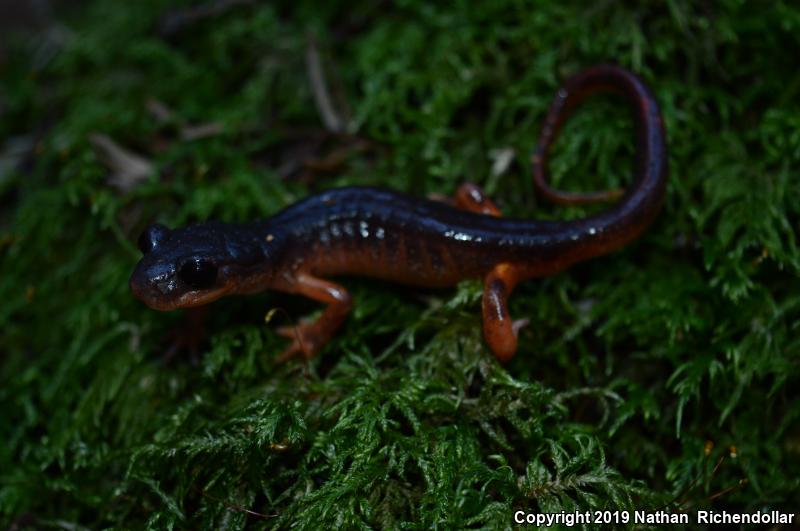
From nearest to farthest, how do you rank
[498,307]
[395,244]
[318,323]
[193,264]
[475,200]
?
[193,264]
[498,307]
[318,323]
[395,244]
[475,200]

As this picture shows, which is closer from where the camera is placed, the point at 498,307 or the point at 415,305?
the point at 498,307

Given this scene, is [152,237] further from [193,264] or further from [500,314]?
[500,314]

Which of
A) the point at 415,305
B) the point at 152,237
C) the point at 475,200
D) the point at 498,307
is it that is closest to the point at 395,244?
the point at 415,305

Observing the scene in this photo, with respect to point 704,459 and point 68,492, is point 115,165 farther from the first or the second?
point 704,459

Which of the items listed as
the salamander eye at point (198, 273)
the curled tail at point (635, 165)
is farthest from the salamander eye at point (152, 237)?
the curled tail at point (635, 165)

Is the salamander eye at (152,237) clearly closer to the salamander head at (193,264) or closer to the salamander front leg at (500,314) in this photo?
the salamander head at (193,264)

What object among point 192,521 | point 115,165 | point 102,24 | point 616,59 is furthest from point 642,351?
point 102,24

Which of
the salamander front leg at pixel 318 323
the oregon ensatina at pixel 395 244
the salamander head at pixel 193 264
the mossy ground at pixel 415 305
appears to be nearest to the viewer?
the mossy ground at pixel 415 305
